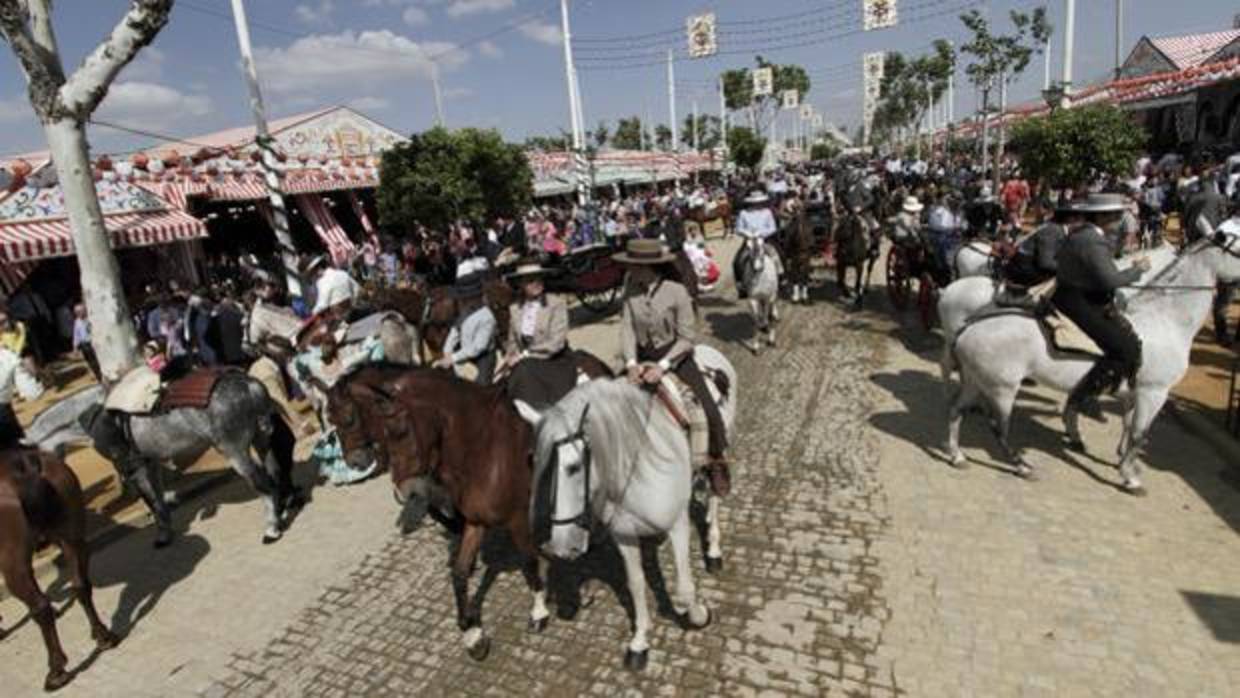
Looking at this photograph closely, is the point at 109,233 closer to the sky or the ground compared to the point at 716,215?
closer to the sky

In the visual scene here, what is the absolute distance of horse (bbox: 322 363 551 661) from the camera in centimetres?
371

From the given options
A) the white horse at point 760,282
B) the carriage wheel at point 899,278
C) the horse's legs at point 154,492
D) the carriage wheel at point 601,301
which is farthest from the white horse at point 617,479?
the carriage wheel at point 601,301

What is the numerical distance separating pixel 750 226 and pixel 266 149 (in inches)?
363

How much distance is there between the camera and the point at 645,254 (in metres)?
4.81

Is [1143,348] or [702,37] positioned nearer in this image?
[1143,348]

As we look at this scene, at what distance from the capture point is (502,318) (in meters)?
9.41

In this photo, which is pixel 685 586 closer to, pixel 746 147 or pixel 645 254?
pixel 645 254

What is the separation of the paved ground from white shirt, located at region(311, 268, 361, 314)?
2.92 m

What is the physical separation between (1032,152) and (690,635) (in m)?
15.3

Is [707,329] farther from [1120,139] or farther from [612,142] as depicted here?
[612,142]

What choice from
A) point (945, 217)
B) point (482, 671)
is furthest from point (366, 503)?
point (945, 217)

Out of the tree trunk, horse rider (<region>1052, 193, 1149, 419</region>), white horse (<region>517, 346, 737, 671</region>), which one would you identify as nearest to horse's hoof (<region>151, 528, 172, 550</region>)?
the tree trunk

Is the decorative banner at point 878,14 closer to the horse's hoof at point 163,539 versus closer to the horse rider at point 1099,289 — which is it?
the horse rider at point 1099,289

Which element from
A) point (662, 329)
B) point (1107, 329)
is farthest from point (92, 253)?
point (1107, 329)
